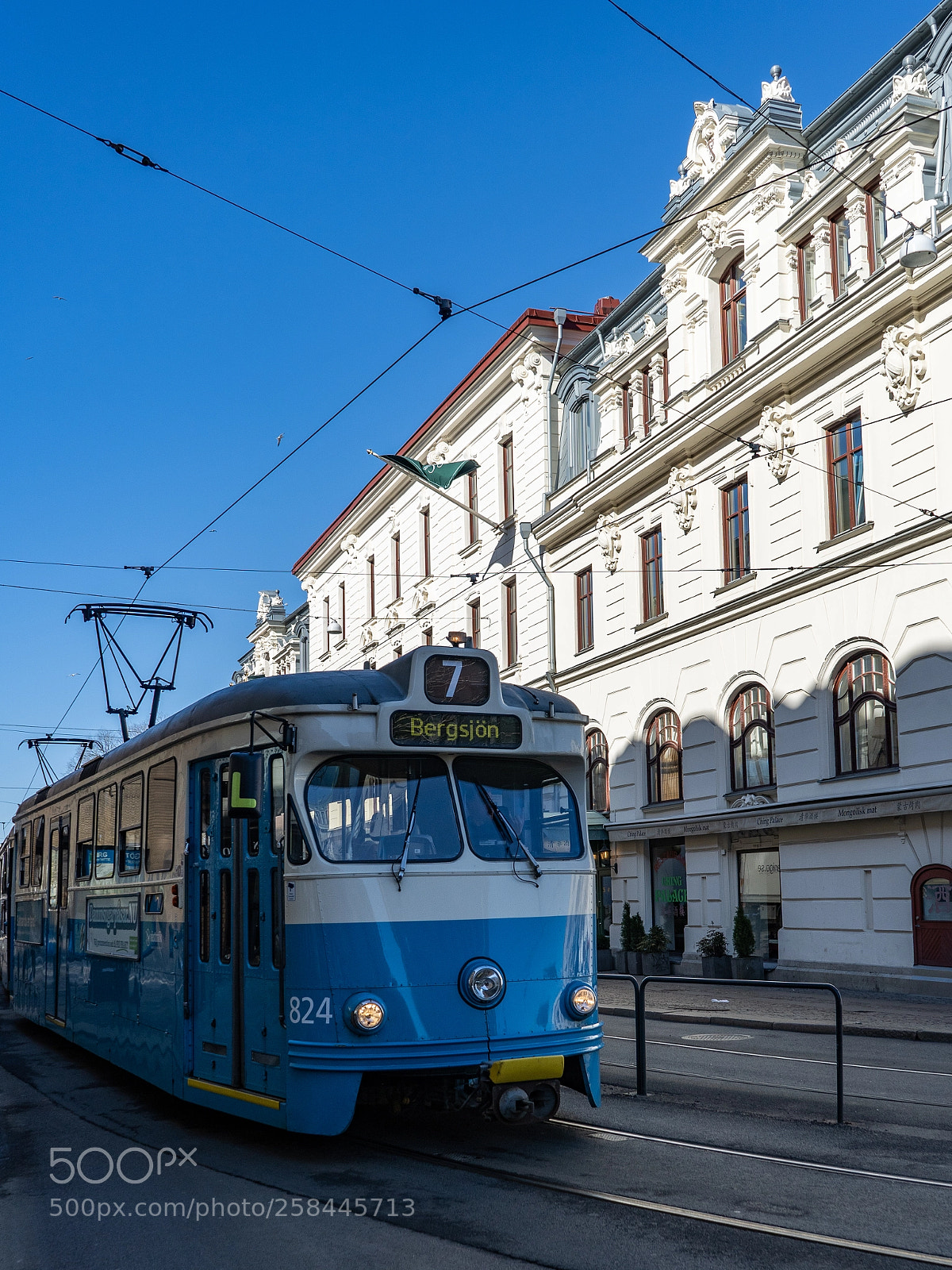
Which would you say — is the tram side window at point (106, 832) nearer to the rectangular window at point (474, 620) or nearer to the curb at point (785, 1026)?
the curb at point (785, 1026)

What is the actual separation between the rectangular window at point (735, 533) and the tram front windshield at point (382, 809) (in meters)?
18.4

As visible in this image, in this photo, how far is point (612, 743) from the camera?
3075 centimetres

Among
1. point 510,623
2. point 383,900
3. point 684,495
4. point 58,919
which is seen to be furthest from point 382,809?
point 510,623

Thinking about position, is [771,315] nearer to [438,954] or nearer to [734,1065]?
[734,1065]

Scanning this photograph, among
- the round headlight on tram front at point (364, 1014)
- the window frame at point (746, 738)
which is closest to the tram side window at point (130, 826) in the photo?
the round headlight on tram front at point (364, 1014)

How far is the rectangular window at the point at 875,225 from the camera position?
71.5 feet

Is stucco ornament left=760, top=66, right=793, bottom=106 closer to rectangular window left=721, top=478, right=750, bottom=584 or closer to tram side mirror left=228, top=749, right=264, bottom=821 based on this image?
rectangular window left=721, top=478, right=750, bottom=584

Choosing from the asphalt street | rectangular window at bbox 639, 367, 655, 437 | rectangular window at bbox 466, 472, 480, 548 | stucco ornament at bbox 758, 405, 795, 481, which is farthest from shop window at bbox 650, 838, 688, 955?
the asphalt street

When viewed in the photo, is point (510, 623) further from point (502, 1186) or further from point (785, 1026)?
point (502, 1186)

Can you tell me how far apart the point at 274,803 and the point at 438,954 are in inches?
55.5

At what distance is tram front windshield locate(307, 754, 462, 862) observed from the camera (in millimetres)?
7984

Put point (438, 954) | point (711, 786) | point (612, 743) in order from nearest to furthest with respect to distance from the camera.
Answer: point (438, 954), point (711, 786), point (612, 743)

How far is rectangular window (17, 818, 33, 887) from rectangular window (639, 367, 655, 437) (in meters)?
17.0

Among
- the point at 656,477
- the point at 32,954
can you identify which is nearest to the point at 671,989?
the point at 656,477
